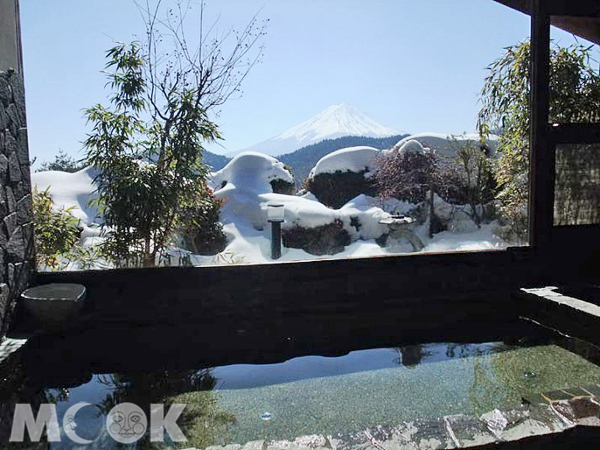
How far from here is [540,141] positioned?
4781mm

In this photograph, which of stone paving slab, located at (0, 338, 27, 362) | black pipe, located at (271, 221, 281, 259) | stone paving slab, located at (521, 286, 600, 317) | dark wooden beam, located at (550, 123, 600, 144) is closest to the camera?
stone paving slab, located at (0, 338, 27, 362)

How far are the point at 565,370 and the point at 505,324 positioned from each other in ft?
3.24

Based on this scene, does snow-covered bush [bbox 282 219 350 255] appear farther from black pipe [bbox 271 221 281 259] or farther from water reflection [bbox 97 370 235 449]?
water reflection [bbox 97 370 235 449]

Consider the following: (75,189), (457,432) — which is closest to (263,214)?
(75,189)

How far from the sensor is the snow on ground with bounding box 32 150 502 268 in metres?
5.04

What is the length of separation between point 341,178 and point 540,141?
4007 millimetres

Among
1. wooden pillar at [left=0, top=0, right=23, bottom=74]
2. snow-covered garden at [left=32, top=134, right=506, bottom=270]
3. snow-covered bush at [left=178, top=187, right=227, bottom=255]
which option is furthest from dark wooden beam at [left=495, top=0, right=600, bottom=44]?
wooden pillar at [left=0, top=0, right=23, bottom=74]

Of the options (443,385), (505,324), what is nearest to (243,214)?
(505,324)

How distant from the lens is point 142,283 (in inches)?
162

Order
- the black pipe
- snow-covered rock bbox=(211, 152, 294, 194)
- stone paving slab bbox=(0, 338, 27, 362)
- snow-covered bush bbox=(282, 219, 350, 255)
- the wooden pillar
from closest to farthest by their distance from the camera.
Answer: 1. stone paving slab bbox=(0, 338, 27, 362)
2. the wooden pillar
3. the black pipe
4. snow-covered bush bbox=(282, 219, 350, 255)
5. snow-covered rock bbox=(211, 152, 294, 194)

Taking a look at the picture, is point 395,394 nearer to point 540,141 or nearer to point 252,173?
point 540,141

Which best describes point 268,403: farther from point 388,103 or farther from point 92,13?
point 388,103

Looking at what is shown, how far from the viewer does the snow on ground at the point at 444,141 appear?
7.54m

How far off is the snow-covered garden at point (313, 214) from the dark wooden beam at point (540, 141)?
0.82 m
